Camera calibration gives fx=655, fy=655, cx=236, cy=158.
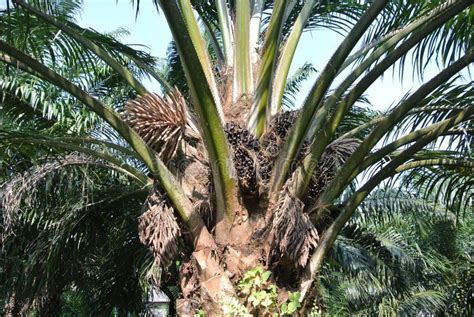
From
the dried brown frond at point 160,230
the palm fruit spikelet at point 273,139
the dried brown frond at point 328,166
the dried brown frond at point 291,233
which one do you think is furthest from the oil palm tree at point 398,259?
the dried brown frond at point 160,230

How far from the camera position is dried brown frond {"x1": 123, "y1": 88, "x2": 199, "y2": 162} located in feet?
15.7

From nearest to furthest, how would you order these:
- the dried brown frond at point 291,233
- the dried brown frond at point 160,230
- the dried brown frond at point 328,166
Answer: the dried brown frond at point 291,233 < the dried brown frond at point 160,230 < the dried brown frond at point 328,166

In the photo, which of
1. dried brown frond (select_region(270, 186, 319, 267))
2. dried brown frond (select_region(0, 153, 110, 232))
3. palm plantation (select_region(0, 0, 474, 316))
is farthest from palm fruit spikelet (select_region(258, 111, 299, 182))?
dried brown frond (select_region(0, 153, 110, 232))

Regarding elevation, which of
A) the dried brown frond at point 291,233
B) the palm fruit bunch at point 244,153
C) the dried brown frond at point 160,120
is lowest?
the dried brown frond at point 291,233

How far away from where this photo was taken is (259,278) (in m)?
4.36

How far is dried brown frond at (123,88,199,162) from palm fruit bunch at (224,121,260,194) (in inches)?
14.7

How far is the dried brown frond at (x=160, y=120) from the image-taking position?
478cm

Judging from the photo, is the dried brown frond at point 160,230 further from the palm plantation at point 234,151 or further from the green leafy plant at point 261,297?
the green leafy plant at point 261,297

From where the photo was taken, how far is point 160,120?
4.78 metres

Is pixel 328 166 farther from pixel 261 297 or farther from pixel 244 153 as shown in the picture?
pixel 261 297

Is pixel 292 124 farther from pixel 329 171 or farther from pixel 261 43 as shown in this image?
pixel 261 43

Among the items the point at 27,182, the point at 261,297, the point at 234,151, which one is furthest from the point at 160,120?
the point at 27,182

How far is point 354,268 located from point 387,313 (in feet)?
8.04

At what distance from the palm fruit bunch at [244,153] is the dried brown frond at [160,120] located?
1.22ft
